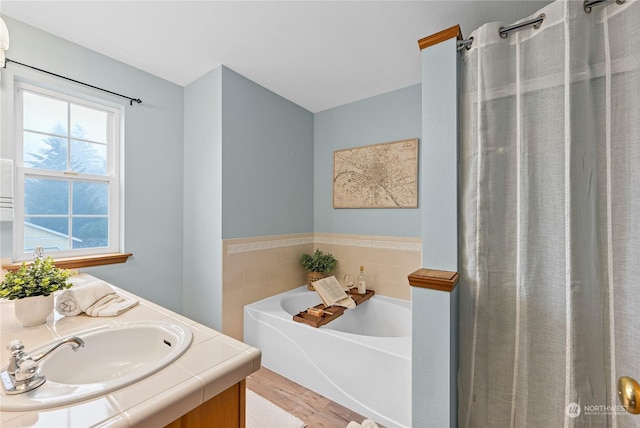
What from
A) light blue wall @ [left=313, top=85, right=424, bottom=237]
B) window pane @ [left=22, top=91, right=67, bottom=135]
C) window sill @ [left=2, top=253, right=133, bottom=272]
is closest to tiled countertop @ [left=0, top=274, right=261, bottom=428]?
window sill @ [left=2, top=253, right=133, bottom=272]

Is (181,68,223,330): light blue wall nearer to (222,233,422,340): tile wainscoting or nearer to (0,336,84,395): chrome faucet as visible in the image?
(222,233,422,340): tile wainscoting

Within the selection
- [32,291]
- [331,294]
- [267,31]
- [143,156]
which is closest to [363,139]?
[267,31]

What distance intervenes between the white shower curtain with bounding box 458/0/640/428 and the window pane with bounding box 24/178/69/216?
266 centimetres

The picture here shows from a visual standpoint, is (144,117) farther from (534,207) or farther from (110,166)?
(534,207)

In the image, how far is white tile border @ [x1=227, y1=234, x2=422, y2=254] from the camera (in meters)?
2.35

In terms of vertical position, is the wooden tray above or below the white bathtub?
above

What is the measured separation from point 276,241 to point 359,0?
2.00 meters

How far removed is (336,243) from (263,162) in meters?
1.19

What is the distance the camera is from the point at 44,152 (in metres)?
1.82

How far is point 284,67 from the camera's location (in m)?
2.18

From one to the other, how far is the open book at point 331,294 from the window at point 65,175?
171 cm

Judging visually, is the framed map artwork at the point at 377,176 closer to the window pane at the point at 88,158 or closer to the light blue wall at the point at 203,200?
the light blue wall at the point at 203,200

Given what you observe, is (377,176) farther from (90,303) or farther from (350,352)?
(90,303)

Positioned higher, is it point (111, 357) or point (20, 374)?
point (20, 374)
